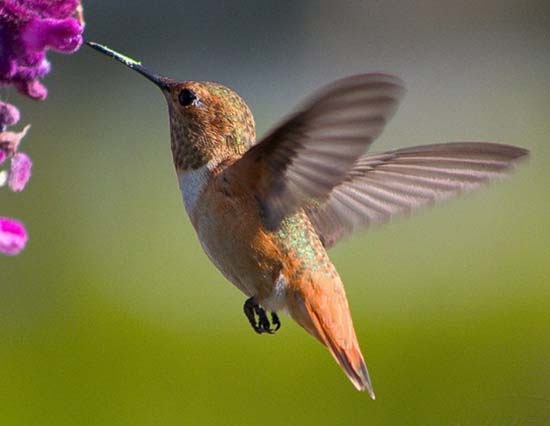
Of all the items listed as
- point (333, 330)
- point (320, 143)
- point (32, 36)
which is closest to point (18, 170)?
point (32, 36)

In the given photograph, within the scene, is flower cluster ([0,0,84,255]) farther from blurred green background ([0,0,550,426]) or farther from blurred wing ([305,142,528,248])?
blurred green background ([0,0,550,426])

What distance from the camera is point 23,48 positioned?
7.45ft

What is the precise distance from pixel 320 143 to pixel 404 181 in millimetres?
650

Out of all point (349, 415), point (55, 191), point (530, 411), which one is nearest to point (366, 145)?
point (349, 415)

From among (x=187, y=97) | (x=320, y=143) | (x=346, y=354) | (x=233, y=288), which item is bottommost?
(x=346, y=354)

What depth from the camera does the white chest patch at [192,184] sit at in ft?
11.1

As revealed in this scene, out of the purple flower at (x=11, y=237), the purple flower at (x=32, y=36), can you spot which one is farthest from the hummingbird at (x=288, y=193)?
the purple flower at (x=11, y=237)

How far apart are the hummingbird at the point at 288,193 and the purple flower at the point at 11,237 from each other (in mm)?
958

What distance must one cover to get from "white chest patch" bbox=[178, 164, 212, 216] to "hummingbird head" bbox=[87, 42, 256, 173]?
22mm

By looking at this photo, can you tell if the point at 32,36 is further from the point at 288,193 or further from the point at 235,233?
the point at 235,233

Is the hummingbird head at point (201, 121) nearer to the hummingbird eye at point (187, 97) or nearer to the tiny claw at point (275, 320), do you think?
the hummingbird eye at point (187, 97)

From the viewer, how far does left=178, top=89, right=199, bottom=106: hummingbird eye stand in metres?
3.50

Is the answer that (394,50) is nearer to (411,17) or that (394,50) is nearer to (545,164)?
(411,17)

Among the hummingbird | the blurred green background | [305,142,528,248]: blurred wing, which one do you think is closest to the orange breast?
the hummingbird
